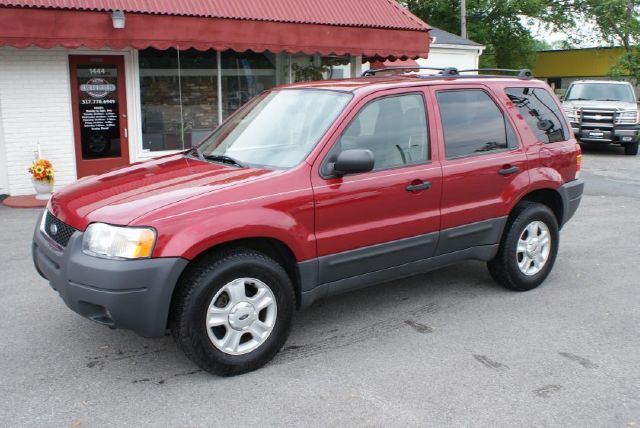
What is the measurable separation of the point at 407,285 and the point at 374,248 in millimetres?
1406

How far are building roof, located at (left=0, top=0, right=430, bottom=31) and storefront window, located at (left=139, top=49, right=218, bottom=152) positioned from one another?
133 cm

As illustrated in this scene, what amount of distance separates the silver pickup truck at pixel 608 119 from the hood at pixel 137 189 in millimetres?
14723

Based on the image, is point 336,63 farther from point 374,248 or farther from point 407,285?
point 374,248

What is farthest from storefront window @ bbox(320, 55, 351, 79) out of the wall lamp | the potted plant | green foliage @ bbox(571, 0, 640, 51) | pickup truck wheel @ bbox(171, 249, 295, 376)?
green foliage @ bbox(571, 0, 640, 51)

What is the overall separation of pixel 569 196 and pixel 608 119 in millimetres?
12739

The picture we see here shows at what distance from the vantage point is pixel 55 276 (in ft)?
12.6

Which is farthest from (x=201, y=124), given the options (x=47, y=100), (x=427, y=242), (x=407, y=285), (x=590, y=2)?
(x=590, y=2)

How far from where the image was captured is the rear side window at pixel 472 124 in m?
4.84

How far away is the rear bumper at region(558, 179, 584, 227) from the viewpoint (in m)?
5.63

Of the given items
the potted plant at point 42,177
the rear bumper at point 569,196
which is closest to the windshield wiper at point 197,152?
the rear bumper at point 569,196

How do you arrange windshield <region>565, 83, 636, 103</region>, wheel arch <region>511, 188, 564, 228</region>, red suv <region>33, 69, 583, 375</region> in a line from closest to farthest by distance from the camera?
red suv <region>33, 69, 583, 375</region>, wheel arch <region>511, 188, 564, 228</region>, windshield <region>565, 83, 636, 103</region>

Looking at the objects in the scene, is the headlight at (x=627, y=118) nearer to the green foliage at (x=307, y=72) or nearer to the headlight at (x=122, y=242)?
the green foliage at (x=307, y=72)

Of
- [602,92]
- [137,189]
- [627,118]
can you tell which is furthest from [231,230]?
[602,92]

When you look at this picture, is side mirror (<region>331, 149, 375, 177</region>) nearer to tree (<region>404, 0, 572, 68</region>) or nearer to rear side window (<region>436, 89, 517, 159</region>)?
rear side window (<region>436, 89, 517, 159</region>)
